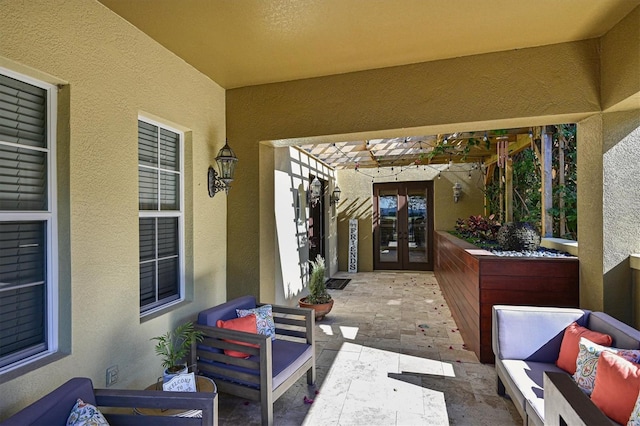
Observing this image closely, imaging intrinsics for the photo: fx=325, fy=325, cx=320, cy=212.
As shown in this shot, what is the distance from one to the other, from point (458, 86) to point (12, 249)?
3.60m

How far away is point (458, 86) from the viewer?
3066mm

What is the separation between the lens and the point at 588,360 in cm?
202

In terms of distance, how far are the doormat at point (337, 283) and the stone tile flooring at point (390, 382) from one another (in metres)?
2.02

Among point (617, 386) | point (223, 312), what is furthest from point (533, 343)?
point (223, 312)

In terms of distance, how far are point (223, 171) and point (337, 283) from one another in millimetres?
4941

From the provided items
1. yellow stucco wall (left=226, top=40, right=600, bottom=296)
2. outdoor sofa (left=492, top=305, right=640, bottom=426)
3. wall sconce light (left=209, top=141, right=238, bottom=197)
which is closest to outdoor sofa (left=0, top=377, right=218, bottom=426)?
outdoor sofa (left=492, top=305, right=640, bottom=426)

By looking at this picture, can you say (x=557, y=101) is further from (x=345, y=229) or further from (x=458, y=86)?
(x=345, y=229)

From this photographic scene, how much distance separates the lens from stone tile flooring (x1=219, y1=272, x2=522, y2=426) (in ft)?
8.28

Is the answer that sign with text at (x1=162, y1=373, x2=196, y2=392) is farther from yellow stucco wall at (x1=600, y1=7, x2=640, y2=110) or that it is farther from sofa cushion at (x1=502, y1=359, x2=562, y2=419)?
yellow stucco wall at (x1=600, y1=7, x2=640, y2=110)

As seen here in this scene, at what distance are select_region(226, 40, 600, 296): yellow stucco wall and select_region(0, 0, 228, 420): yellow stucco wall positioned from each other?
967mm

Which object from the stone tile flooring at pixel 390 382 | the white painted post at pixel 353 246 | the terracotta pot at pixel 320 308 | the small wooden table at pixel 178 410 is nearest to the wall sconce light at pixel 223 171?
the small wooden table at pixel 178 410

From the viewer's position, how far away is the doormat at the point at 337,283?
7.21m

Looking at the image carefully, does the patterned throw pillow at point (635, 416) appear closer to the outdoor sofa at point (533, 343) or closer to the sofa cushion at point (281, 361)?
the outdoor sofa at point (533, 343)

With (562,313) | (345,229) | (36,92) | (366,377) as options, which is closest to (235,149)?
(36,92)
